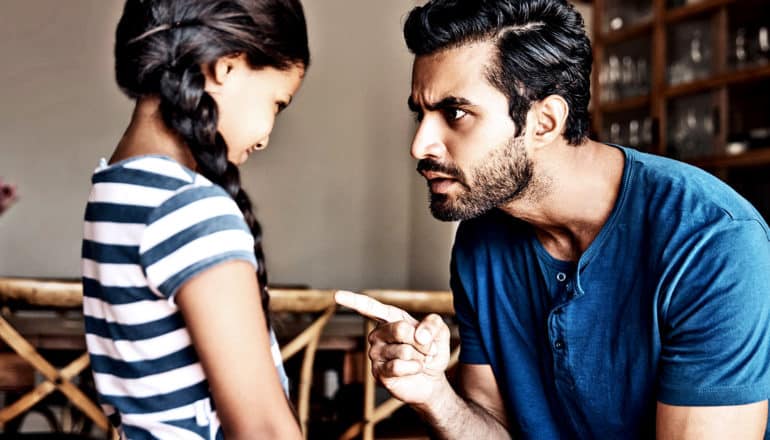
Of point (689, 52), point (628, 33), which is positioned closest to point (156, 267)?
point (689, 52)

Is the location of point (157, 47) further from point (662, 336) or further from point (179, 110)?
point (662, 336)

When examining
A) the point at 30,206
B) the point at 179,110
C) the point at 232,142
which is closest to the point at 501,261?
→ the point at 232,142

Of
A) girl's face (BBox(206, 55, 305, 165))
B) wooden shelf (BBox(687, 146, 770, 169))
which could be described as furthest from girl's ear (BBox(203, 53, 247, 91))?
wooden shelf (BBox(687, 146, 770, 169))

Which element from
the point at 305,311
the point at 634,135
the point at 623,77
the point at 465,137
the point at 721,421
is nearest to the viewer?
the point at 721,421

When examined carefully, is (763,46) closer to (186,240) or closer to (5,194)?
(5,194)

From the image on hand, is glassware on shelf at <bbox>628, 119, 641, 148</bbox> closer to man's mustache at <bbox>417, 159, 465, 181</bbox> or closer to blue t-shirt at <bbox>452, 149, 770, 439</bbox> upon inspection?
blue t-shirt at <bbox>452, 149, 770, 439</bbox>

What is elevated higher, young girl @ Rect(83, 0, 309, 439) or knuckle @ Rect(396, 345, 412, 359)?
young girl @ Rect(83, 0, 309, 439)

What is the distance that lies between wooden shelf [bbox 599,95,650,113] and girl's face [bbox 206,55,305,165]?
10.8 feet

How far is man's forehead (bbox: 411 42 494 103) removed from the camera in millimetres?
1411

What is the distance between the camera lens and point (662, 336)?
4.28 ft

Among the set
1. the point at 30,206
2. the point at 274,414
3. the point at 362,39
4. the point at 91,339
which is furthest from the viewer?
the point at 362,39

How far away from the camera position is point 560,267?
57.6 inches

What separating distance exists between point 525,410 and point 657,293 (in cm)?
36

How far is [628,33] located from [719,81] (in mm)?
727
